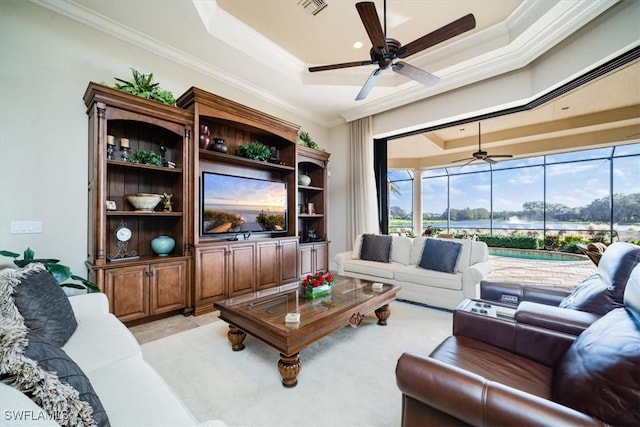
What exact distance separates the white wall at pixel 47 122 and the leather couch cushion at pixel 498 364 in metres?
3.55

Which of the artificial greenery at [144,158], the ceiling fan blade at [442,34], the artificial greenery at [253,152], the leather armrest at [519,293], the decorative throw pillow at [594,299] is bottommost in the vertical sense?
the leather armrest at [519,293]

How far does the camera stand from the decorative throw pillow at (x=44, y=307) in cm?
135

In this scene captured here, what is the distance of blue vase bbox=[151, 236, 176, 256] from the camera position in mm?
3082

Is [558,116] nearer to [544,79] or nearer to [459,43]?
[544,79]

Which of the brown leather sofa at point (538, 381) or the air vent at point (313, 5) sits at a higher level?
the air vent at point (313, 5)

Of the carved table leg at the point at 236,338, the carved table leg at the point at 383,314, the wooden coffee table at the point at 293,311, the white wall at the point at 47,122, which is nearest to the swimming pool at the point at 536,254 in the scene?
the carved table leg at the point at 383,314

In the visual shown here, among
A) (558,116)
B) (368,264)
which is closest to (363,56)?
(368,264)

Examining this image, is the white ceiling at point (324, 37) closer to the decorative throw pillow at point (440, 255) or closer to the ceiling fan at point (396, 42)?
the ceiling fan at point (396, 42)

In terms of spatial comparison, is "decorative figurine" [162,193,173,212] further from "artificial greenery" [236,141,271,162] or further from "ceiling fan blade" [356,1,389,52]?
"ceiling fan blade" [356,1,389,52]

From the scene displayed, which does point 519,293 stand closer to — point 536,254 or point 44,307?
point 44,307

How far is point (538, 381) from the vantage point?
126cm

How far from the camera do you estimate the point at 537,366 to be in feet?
4.58

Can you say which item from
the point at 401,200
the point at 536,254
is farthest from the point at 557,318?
the point at 401,200

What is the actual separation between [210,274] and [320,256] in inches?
89.1
